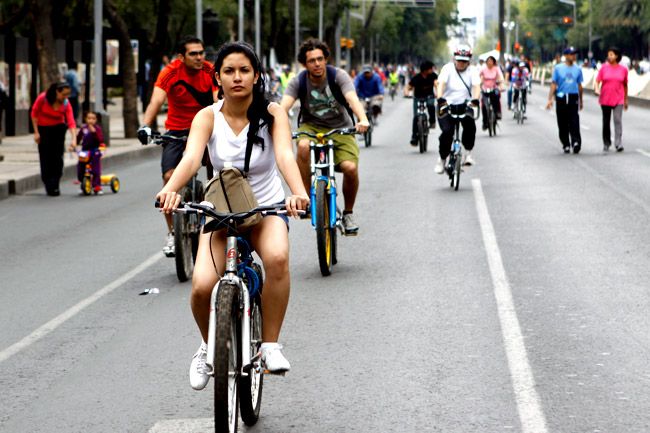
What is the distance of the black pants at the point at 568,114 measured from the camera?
2341 cm

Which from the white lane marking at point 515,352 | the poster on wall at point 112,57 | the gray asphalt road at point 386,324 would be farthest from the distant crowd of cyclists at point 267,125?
the poster on wall at point 112,57

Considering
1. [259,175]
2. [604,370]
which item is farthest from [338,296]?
[259,175]

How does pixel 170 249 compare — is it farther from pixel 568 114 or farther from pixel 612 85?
pixel 612 85

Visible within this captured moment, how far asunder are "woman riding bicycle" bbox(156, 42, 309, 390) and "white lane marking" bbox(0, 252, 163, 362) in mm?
2422

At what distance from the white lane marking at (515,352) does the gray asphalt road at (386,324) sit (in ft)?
0.05

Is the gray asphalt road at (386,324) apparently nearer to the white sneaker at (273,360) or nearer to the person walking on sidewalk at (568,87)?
the white sneaker at (273,360)

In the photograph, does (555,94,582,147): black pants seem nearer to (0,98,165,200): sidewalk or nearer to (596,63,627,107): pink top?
(596,63,627,107): pink top

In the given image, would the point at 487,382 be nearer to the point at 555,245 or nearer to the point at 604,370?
the point at 604,370

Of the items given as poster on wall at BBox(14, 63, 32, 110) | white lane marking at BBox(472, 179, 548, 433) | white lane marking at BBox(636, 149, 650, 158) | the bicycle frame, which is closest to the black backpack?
the bicycle frame

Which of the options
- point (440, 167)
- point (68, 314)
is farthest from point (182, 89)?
point (440, 167)

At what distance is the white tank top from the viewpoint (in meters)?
6.10

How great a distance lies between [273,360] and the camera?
590 cm

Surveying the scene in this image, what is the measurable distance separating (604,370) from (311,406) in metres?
1.66

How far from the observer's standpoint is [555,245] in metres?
12.3
